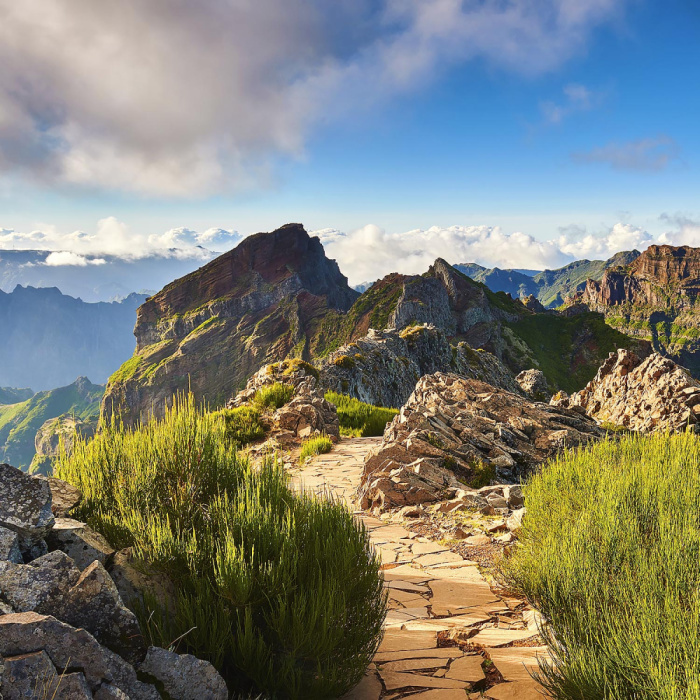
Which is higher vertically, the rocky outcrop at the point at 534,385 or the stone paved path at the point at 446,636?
the stone paved path at the point at 446,636

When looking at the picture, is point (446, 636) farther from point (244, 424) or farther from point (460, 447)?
point (244, 424)

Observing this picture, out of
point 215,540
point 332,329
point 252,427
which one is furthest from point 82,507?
point 332,329

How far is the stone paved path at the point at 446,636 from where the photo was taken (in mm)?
3880

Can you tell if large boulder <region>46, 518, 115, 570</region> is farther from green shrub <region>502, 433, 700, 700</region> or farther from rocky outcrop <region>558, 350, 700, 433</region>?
rocky outcrop <region>558, 350, 700, 433</region>

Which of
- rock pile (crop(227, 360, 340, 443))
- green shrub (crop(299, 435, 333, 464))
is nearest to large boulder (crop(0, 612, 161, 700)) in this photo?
green shrub (crop(299, 435, 333, 464))

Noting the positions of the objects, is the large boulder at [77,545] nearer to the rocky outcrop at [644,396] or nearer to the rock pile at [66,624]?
the rock pile at [66,624]

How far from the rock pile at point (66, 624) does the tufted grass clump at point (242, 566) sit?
0.25 m

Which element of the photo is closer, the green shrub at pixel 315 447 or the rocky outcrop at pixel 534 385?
the green shrub at pixel 315 447

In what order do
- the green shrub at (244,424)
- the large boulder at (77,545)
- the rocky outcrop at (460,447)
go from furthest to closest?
the green shrub at (244,424) → the rocky outcrop at (460,447) → the large boulder at (77,545)

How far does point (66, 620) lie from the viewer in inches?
118

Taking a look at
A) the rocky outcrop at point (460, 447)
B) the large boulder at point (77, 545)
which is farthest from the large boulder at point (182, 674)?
the rocky outcrop at point (460, 447)

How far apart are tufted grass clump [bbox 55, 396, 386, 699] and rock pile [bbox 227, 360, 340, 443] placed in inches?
419

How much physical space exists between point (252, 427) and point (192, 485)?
11568mm

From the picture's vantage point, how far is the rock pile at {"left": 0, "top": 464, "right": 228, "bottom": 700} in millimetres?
2496
